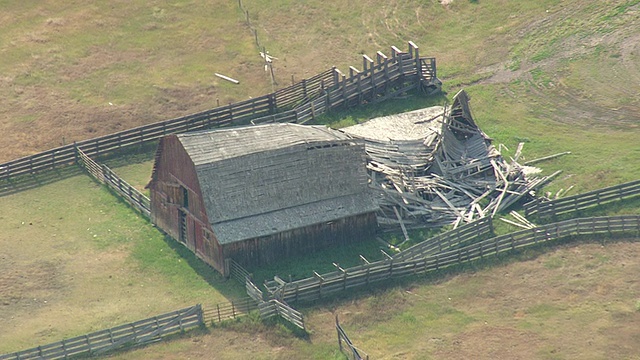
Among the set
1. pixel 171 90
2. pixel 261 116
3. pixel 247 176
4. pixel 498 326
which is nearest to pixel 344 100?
pixel 261 116

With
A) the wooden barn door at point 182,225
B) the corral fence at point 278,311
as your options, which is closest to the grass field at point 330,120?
the corral fence at point 278,311

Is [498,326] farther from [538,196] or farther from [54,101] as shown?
[54,101]

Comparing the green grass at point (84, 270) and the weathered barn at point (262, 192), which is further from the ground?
the weathered barn at point (262, 192)

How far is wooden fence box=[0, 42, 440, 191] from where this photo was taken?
238ft

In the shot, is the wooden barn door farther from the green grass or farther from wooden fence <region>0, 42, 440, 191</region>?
wooden fence <region>0, 42, 440, 191</region>

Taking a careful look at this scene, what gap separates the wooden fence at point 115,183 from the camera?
67.1 meters

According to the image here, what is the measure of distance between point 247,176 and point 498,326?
1349cm

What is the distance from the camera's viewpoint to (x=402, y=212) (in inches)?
2544

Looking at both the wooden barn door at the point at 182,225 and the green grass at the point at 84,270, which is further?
the wooden barn door at the point at 182,225

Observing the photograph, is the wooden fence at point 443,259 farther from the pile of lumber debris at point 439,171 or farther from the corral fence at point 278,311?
the pile of lumber debris at point 439,171

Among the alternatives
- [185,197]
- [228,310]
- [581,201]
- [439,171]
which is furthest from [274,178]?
[581,201]

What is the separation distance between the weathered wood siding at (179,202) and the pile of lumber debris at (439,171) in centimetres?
868

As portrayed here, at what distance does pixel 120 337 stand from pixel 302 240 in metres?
10.5

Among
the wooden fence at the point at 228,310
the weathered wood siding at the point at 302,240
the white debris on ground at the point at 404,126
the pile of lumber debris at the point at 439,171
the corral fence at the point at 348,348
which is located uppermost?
the white debris on ground at the point at 404,126
